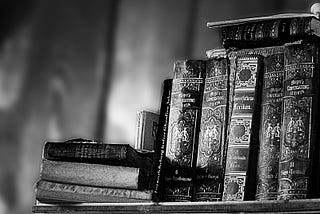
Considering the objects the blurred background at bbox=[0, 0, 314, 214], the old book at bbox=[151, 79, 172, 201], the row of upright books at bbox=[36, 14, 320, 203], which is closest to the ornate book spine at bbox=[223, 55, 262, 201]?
the row of upright books at bbox=[36, 14, 320, 203]

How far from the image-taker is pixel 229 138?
1231 millimetres

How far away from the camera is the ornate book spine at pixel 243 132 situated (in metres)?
1.20

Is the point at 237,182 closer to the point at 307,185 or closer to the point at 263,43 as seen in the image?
the point at 307,185

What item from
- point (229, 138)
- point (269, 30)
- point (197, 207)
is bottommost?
point (197, 207)

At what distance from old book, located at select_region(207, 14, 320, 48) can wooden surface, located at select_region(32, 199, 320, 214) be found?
0.91ft

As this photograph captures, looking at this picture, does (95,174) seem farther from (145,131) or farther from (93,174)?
(145,131)

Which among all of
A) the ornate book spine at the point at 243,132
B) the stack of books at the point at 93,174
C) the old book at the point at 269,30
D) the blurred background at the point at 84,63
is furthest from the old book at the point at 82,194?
the blurred background at the point at 84,63

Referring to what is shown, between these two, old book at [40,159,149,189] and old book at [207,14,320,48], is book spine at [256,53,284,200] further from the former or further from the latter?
old book at [40,159,149,189]

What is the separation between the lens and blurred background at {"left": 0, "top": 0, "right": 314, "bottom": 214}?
1.75m

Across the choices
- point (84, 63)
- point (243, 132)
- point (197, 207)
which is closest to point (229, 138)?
point (243, 132)

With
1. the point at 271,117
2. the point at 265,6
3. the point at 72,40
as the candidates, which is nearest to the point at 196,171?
the point at 271,117

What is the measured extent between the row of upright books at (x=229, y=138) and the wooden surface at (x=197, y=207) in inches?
0.6

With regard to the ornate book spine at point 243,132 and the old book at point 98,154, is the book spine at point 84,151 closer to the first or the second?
the old book at point 98,154

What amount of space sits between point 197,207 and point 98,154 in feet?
0.68
